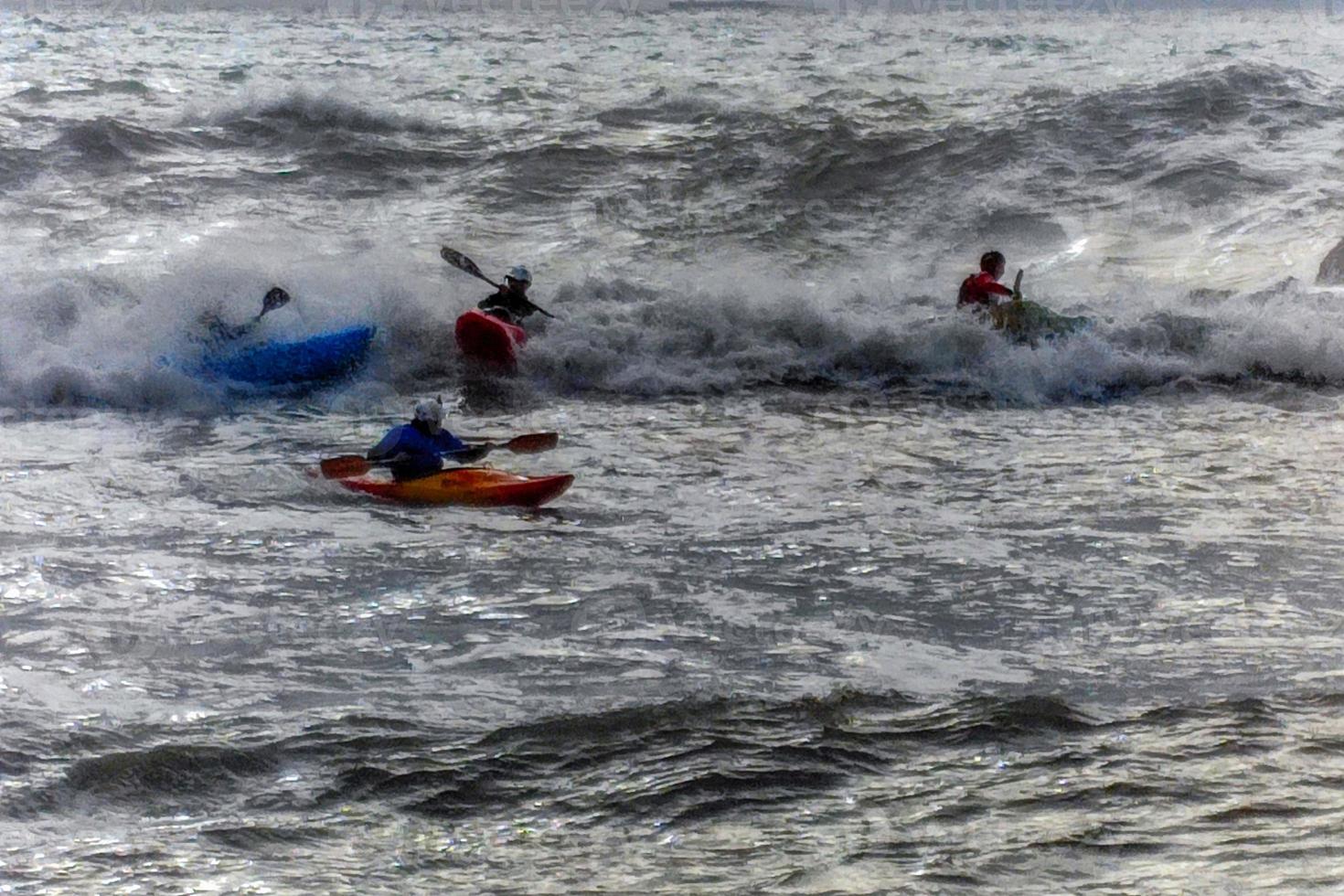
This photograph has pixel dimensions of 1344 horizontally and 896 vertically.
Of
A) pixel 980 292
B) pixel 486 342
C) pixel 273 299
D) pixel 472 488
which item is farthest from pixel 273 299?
pixel 980 292

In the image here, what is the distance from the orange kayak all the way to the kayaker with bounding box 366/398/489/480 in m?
0.09

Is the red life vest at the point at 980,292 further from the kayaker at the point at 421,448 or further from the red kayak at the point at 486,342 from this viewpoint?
the kayaker at the point at 421,448

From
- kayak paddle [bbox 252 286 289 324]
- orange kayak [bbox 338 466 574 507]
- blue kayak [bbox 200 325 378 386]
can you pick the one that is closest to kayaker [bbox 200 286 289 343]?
kayak paddle [bbox 252 286 289 324]

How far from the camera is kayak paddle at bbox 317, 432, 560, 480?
716cm

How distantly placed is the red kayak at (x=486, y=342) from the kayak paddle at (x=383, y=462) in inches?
124

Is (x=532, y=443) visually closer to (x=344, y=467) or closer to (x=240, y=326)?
(x=344, y=467)

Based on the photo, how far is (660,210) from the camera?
16969mm

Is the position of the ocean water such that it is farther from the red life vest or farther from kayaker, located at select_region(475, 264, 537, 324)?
the red life vest

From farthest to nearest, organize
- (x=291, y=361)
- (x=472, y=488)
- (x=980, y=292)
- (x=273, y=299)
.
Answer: (x=980, y=292) → (x=273, y=299) → (x=291, y=361) → (x=472, y=488)

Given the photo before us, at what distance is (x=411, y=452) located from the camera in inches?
283

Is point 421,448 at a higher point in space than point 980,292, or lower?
lower

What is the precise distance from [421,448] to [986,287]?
5783 millimetres

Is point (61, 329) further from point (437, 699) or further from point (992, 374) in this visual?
point (437, 699)

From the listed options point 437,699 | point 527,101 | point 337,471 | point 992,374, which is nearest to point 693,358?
point 992,374
